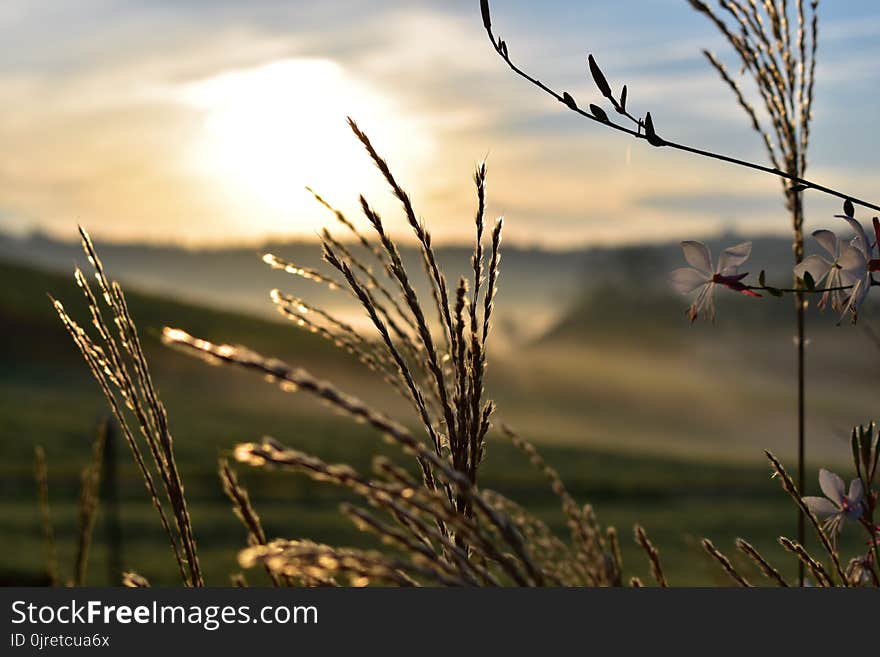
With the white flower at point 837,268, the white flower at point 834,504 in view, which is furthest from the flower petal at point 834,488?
the white flower at point 837,268

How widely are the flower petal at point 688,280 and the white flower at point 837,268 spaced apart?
5.5 inches

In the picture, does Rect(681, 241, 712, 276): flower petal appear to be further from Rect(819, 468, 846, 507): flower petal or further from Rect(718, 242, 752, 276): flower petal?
Rect(819, 468, 846, 507): flower petal

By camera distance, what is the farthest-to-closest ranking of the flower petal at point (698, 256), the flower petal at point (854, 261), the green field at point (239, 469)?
1. the green field at point (239, 469)
2. the flower petal at point (698, 256)
3. the flower petal at point (854, 261)

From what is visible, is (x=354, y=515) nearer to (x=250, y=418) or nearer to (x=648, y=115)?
(x=648, y=115)

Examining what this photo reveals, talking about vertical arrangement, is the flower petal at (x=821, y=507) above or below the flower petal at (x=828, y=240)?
below

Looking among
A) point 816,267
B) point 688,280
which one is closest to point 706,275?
point 688,280

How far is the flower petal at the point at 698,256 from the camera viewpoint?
1.40 m

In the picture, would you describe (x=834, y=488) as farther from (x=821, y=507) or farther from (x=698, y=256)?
(x=698, y=256)

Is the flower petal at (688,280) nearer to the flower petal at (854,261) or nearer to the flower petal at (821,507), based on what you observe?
the flower petal at (854,261)

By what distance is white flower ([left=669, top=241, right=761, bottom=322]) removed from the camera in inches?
54.7

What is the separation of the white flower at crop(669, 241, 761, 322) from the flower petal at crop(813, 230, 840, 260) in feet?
0.32

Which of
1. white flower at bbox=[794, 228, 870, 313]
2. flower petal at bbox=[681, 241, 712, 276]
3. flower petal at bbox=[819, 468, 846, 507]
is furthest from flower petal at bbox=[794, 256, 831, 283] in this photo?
flower petal at bbox=[819, 468, 846, 507]

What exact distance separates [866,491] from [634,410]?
5914cm

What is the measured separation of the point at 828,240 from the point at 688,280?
210mm
